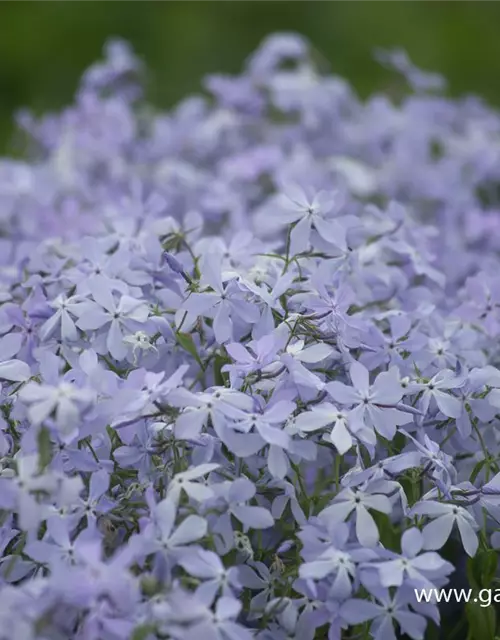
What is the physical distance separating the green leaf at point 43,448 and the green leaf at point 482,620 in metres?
0.38

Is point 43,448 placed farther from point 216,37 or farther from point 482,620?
point 216,37

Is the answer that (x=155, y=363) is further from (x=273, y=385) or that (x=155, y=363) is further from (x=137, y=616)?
(x=137, y=616)

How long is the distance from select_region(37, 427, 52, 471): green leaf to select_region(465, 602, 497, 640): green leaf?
38 centimetres

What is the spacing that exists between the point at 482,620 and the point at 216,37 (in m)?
2.61

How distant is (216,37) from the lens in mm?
3086

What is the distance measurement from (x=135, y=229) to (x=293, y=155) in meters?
0.48

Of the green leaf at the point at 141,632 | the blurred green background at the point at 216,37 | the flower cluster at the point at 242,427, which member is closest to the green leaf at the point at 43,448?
the flower cluster at the point at 242,427

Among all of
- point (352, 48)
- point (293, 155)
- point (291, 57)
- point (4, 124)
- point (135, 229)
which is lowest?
point (135, 229)

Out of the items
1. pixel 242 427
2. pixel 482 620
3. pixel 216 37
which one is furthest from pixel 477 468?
pixel 216 37

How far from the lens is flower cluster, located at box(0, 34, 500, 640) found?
26.5 inches

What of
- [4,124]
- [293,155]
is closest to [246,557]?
[293,155]

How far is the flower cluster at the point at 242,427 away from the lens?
26.5 inches

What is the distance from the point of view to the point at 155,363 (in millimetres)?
887

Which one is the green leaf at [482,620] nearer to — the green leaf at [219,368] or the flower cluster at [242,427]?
the flower cluster at [242,427]
